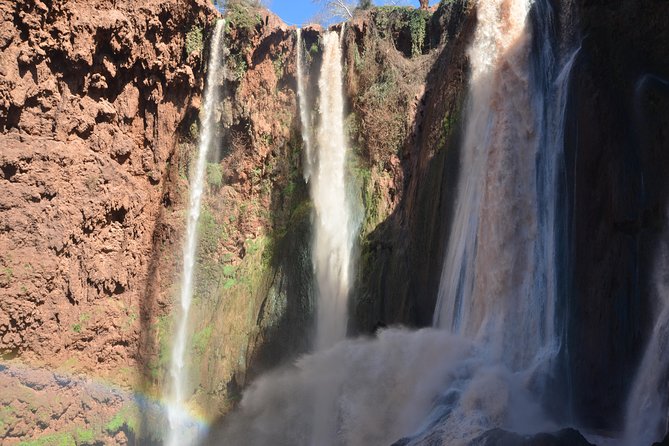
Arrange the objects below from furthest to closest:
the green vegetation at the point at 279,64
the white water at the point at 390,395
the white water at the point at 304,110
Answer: the green vegetation at the point at 279,64 → the white water at the point at 304,110 → the white water at the point at 390,395

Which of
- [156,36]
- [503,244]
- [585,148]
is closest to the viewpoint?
[585,148]

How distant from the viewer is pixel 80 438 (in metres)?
18.0

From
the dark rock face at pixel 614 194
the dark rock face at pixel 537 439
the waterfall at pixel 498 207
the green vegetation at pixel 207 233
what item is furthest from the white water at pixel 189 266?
the dark rock face at pixel 537 439

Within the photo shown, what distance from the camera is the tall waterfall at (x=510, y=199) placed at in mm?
12648

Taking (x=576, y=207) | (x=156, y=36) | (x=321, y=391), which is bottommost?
(x=321, y=391)

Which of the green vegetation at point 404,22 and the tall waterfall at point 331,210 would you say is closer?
the tall waterfall at point 331,210

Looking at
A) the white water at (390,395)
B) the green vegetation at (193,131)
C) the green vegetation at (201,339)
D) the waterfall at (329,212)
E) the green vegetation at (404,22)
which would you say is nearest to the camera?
the white water at (390,395)

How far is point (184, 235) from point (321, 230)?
4.12 meters

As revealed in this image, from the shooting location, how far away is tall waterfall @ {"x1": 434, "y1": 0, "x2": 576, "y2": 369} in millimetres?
12648

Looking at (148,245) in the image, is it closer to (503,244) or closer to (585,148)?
(503,244)

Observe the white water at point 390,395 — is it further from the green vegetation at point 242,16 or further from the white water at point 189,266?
the green vegetation at point 242,16

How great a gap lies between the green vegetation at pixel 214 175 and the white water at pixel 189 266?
0.18 meters

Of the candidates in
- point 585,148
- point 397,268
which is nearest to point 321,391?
point 397,268

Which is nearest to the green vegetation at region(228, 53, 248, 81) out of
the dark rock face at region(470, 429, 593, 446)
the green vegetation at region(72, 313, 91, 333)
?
the green vegetation at region(72, 313, 91, 333)
